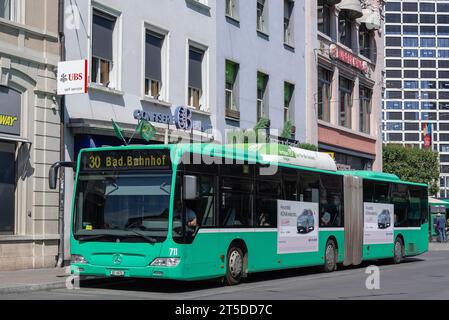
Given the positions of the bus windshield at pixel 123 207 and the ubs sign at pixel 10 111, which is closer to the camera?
the bus windshield at pixel 123 207

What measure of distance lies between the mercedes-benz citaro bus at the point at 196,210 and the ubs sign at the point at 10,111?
12.8ft

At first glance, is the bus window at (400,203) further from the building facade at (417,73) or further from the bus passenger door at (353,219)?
the building facade at (417,73)

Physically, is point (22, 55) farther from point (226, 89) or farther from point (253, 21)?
point (253, 21)

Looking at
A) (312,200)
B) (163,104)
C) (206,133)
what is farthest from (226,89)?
(312,200)

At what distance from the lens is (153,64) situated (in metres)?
25.0

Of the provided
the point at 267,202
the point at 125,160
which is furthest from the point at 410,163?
the point at 125,160

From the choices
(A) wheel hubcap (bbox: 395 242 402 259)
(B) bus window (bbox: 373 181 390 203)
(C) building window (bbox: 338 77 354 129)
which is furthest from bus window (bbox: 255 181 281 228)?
(C) building window (bbox: 338 77 354 129)

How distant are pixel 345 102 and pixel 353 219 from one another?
59.6 ft

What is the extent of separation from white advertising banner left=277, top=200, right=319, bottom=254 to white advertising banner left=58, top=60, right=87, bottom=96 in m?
5.80

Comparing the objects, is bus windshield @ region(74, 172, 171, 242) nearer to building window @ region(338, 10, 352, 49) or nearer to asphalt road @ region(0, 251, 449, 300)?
asphalt road @ region(0, 251, 449, 300)

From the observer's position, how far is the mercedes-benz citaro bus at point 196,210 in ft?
48.9

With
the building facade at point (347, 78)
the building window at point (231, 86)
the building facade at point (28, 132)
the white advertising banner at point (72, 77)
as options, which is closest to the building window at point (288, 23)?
the building facade at point (347, 78)

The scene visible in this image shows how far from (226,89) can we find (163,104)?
4971 millimetres

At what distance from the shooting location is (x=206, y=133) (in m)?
27.4
